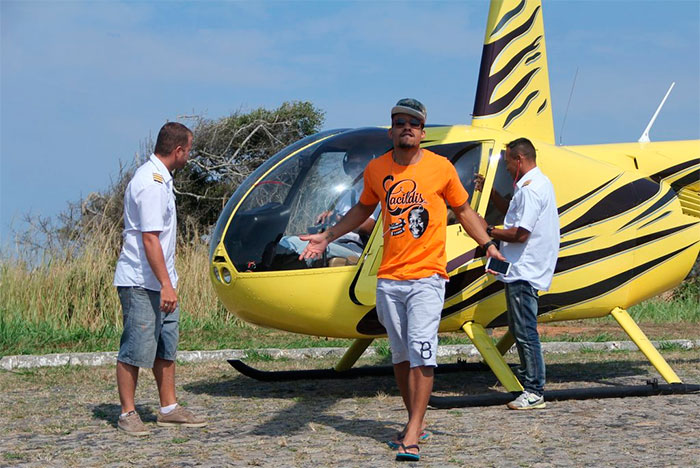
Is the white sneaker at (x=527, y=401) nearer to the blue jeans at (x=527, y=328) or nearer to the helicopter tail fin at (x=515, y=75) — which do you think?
the blue jeans at (x=527, y=328)

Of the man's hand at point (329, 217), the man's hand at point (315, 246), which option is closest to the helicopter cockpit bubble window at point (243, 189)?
the man's hand at point (329, 217)

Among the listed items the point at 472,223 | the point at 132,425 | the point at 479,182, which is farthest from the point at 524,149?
the point at 132,425

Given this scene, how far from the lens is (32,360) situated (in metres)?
8.90

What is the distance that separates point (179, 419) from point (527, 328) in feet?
8.18

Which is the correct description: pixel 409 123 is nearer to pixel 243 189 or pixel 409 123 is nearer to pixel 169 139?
pixel 169 139

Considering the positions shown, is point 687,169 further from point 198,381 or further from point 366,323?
point 198,381

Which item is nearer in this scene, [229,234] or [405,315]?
[405,315]

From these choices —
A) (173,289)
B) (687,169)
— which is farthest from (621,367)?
(173,289)

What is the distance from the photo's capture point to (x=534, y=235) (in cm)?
623

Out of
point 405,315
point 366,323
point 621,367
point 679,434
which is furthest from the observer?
point 621,367

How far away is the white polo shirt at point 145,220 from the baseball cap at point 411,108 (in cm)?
153

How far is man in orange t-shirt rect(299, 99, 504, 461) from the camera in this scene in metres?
4.92

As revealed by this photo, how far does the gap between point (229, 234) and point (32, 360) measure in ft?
11.2

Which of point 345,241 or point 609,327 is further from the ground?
point 345,241
